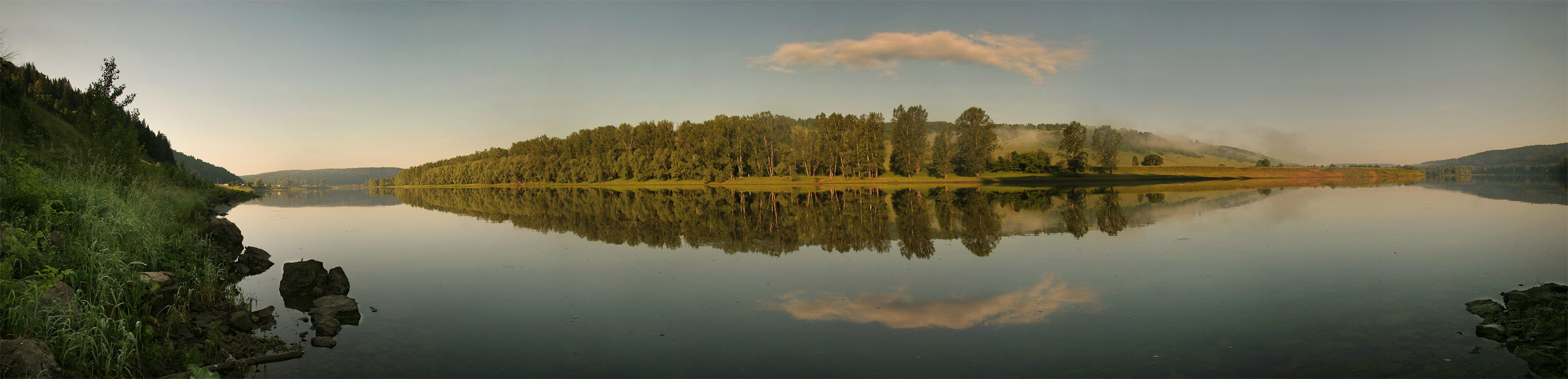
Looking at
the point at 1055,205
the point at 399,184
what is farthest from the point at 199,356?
the point at 399,184

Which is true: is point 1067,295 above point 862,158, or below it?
below

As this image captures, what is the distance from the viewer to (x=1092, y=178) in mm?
79750

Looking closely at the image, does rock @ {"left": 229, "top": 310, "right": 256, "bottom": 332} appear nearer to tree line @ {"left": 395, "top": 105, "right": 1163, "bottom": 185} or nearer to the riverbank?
the riverbank

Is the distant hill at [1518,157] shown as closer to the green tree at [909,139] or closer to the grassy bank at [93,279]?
the green tree at [909,139]

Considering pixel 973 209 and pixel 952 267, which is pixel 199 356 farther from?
pixel 973 209

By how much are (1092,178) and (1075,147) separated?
659cm

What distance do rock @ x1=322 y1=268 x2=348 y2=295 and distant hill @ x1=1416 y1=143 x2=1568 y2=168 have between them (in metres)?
141

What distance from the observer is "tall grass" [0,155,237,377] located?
6984 mm

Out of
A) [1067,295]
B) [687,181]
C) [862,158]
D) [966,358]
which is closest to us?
[966,358]

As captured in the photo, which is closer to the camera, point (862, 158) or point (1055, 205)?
point (1055, 205)

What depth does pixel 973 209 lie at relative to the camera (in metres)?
30.4

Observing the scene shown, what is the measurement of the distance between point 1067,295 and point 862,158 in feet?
233

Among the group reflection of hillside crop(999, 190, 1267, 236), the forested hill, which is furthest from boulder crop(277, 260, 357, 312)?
the forested hill

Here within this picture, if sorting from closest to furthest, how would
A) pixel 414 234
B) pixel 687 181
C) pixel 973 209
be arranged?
pixel 414 234, pixel 973 209, pixel 687 181
